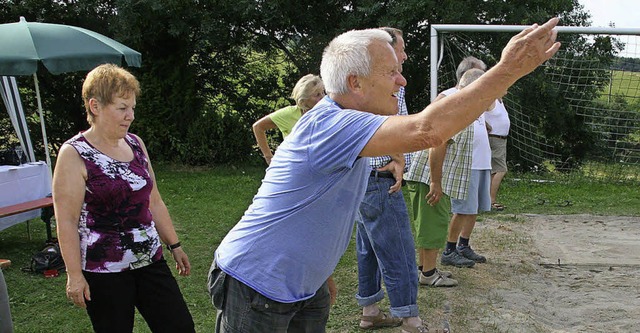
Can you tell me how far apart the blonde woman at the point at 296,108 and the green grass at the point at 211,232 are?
1.26m

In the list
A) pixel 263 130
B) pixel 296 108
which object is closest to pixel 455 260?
pixel 263 130

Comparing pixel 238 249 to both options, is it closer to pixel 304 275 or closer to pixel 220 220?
pixel 304 275

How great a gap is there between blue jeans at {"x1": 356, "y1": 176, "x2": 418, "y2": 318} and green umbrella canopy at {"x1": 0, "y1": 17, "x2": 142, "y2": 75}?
420cm

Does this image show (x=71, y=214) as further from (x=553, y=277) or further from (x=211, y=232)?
(x=211, y=232)

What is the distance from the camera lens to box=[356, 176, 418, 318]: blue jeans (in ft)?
12.7

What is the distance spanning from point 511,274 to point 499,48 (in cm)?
614

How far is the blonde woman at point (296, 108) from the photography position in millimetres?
4043

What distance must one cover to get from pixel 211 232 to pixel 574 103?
6631 mm

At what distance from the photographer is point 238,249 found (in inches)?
92.0

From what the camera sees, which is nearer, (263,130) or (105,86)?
(105,86)

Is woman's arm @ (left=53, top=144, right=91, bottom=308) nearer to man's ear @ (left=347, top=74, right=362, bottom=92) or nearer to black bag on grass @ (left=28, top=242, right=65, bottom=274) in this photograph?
man's ear @ (left=347, top=74, right=362, bottom=92)

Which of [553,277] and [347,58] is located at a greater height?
[347,58]

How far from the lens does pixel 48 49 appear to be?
267 inches

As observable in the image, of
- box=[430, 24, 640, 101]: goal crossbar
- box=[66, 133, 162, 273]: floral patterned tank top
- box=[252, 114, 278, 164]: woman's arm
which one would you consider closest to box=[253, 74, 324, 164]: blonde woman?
box=[252, 114, 278, 164]: woman's arm
